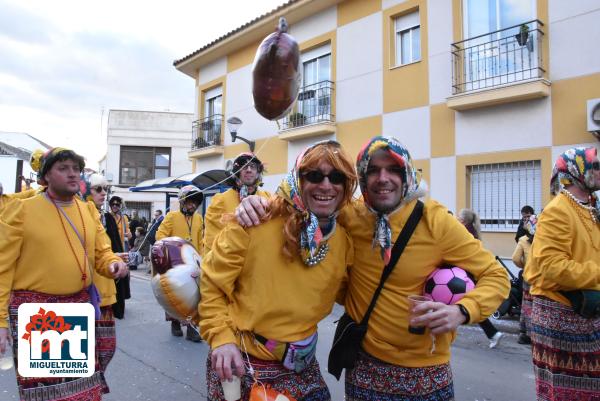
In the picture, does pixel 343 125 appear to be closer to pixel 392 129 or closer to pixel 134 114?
pixel 392 129

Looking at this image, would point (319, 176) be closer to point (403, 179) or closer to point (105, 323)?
point (403, 179)

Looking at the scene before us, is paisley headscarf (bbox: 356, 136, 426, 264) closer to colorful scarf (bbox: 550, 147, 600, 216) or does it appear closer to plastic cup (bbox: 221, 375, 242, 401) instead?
plastic cup (bbox: 221, 375, 242, 401)

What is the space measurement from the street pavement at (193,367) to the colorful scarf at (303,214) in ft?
9.56

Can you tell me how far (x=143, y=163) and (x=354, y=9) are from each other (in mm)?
22856

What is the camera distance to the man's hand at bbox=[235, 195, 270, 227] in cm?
195

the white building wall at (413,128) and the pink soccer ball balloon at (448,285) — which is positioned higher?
the white building wall at (413,128)

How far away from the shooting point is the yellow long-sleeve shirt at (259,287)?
1.93 m

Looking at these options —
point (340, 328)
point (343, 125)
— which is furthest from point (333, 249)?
point (343, 125)

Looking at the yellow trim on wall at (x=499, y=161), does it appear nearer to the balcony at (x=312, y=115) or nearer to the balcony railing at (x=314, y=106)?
the balcony at (x=312, y=115)

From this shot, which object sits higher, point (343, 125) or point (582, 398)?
point (343, 125)

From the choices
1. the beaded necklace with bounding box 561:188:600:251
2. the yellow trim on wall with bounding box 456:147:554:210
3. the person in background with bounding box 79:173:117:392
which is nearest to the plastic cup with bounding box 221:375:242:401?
the person in background with bounding box 79:173:117:392

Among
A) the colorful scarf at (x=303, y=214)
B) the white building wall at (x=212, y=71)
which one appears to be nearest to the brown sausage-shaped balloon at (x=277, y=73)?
the colorful scarf at (x=303, y=214)

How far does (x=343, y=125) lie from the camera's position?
1204 cm

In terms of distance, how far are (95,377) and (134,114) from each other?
30551 millimetres
